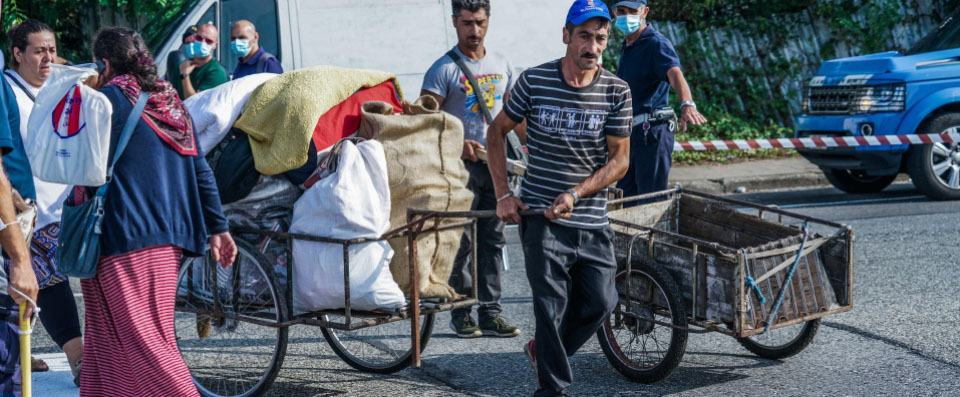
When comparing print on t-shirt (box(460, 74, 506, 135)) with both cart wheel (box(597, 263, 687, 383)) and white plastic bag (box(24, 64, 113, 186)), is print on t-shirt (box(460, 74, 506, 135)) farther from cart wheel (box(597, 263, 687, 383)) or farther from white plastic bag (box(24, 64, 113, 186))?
white plastic bag (box(24, 64, 113, 186))

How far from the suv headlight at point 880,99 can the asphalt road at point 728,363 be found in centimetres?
408

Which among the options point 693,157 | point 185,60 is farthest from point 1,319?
point 693,157

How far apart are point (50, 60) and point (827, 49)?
13.9 m

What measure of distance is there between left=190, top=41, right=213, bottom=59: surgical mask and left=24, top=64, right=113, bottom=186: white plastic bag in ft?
18.3

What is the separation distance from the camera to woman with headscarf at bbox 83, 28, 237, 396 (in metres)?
4.07

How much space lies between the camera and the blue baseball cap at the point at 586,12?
14.6ft

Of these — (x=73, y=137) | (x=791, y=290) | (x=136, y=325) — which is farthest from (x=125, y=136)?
(x=791, y=290)

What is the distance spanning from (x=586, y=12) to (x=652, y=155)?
6.73 ft

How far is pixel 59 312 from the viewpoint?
525cm

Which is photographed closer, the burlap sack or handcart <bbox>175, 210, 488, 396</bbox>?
handcart <bbox>175, 210, 488, 396</bbox>

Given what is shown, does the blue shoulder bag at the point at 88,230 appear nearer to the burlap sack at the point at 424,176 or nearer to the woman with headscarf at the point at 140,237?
the woman with headscarf at the point at 140,237

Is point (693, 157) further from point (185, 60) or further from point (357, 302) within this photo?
point (357, 302)

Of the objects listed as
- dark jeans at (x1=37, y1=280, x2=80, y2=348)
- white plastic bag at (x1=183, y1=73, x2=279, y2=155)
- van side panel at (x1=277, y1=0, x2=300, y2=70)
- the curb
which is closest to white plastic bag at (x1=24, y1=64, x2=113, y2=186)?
white plastic bag at (x1=183, y1=73, x2=279, y2=155)

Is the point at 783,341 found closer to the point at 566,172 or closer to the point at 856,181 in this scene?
the point at 566,172
